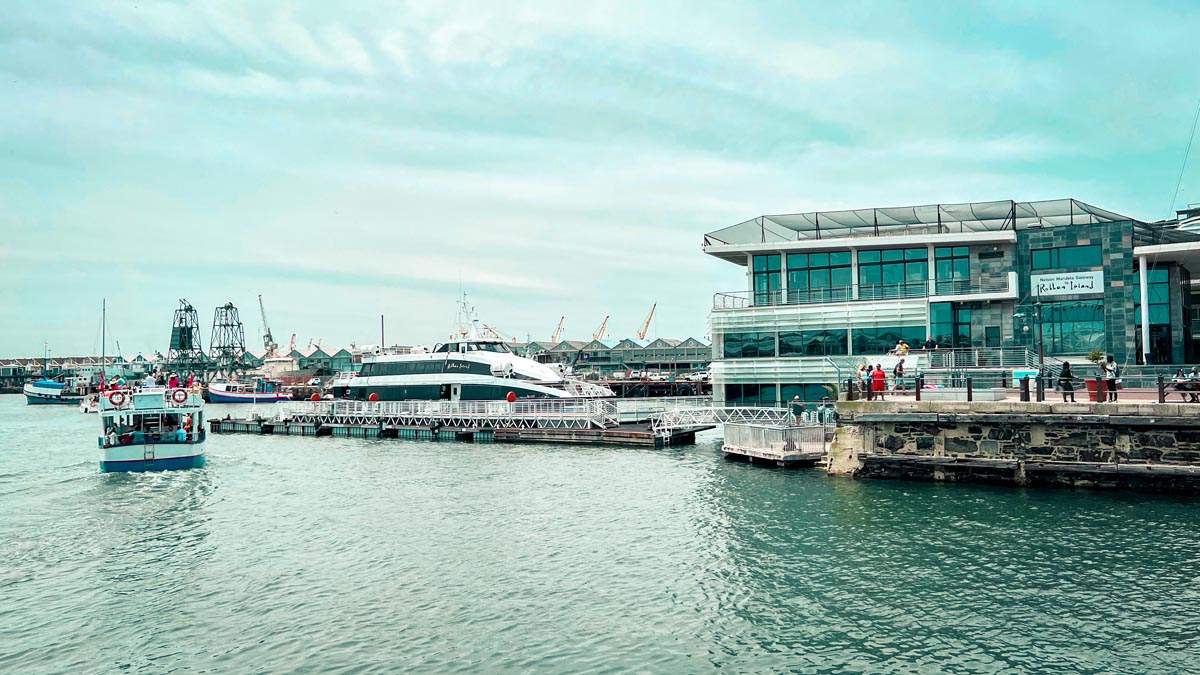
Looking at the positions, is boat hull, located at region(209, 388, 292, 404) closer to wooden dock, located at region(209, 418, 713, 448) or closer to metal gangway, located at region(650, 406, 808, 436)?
wooden dock, located at region(209, 418, 713, 448)

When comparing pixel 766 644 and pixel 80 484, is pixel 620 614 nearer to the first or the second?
pixel 766 644

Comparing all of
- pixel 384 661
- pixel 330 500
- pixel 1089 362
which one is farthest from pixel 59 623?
pixel 1089 362

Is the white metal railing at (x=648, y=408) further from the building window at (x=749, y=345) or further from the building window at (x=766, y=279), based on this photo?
the building window at (x=766, y=279)

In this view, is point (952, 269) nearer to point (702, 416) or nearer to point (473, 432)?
point (702, 416)

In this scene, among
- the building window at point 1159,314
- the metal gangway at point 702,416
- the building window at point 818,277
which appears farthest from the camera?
the building window at point 818,277

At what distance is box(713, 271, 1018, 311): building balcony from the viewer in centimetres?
4541

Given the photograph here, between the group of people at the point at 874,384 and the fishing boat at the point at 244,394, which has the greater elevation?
the group of people at the point at 874,384

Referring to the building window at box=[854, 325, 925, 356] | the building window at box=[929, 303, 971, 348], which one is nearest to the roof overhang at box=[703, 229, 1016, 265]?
the building window at box=[929, 303, 971, 348]

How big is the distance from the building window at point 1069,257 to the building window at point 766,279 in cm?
1374

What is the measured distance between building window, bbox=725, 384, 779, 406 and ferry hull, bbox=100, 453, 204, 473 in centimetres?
2820

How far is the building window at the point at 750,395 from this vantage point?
47469mm

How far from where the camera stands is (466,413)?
53.3m

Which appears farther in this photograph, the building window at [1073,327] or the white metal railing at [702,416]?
the building window at [1073,327]

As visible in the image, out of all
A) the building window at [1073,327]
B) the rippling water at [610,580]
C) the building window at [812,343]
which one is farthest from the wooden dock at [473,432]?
the building window at [1073,327]
